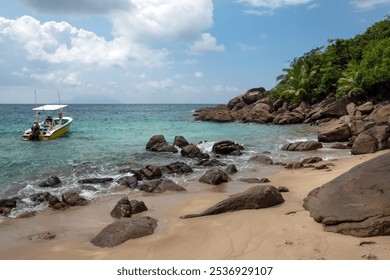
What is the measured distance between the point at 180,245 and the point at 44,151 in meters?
18.1

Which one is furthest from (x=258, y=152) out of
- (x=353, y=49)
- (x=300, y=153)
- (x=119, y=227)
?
(x=353, y=49)

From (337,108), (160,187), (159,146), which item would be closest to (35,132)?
(159,146)

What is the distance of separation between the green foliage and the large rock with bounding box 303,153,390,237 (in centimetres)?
2696

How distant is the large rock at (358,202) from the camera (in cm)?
580

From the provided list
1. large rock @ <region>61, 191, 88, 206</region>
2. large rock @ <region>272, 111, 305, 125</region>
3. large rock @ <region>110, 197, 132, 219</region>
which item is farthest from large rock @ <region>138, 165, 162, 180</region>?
large rock @ <region>272, 111, 305, 125</region>

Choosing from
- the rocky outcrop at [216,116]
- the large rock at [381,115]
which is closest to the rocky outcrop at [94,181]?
the large rock at [381,115]

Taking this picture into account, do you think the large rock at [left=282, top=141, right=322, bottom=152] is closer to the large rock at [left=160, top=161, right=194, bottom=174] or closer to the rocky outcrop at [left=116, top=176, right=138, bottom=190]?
the large rock at [left=160, top=161, right=194, bottom=174]

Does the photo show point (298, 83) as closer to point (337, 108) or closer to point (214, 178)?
point (337, 108)

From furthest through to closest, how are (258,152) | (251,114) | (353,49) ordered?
(251,114), (353,49), (258,152)

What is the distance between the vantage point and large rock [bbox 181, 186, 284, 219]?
26.5ft

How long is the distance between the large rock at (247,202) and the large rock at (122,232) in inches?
53.6

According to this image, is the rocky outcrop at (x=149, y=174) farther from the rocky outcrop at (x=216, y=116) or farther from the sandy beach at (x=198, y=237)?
the rocky outcrop at (x=216, y=116)

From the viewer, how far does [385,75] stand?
3002 cm

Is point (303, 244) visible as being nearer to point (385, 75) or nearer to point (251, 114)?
point (385, 75)
